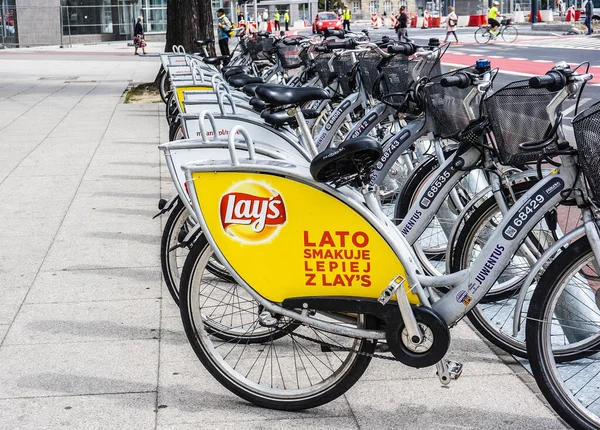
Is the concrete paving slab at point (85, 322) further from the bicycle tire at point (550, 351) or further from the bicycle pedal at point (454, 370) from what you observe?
the bicycle tire at point (550, 351)

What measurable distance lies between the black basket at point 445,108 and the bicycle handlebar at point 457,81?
24 cm

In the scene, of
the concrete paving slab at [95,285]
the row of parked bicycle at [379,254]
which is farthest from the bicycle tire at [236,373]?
the concrete paving slab at [95,285]

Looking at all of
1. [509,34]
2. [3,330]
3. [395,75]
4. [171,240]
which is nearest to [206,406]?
[171,240]

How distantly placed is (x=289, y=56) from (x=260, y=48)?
2145mm

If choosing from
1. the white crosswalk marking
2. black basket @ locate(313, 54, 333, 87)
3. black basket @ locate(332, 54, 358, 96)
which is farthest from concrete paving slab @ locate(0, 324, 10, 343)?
the white crosswalk marking

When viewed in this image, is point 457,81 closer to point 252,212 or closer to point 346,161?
point 346,161

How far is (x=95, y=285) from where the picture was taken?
5660 mm

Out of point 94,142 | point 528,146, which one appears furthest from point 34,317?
point 94,142

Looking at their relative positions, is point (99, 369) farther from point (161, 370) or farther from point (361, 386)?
point (361, 386)

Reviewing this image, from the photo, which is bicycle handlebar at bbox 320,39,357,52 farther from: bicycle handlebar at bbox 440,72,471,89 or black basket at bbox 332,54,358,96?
bicycle handlebar at bbox 440,72,471,89

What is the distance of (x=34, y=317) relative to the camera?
508 cm

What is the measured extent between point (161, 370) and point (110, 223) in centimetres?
316

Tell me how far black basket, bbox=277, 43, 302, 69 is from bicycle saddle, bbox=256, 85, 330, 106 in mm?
6517

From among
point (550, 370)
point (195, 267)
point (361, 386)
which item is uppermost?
point (195, 267)
